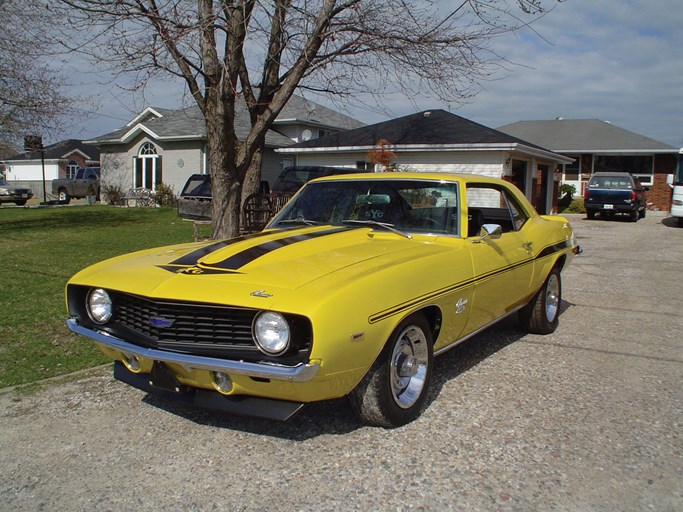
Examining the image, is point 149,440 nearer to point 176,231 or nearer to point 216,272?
point 216,272

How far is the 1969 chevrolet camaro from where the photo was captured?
10.3 ft

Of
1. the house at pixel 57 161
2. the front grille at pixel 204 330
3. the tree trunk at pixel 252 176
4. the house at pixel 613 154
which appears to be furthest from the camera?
the house at pixel 57 161

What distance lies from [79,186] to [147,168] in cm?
482

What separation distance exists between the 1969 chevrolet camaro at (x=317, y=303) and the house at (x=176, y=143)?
20.1 metres

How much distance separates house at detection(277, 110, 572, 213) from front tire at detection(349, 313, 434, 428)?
1445 centimetres

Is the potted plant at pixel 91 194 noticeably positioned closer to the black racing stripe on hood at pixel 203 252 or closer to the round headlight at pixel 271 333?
the black racing stripe on hood at pixel 203 252

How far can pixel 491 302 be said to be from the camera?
478cm

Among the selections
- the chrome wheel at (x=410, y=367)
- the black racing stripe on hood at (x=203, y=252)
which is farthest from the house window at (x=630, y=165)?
the black racing stripe on hood at (x=203, y=252)

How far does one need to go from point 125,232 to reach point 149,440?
11398 millimetres

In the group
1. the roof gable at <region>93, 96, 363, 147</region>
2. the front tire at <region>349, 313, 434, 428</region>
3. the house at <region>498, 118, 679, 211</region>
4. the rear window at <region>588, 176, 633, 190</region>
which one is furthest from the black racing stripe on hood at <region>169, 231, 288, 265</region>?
the house at <region>498, 118, 679, 211</region>

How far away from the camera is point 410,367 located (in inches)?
153

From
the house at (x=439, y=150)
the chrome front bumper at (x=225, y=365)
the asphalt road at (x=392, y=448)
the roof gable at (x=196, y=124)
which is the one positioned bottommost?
the asphalt road at (x=392, y=448)

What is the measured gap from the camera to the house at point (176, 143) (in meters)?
25.3

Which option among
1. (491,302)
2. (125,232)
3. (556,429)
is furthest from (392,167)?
(556,429)
